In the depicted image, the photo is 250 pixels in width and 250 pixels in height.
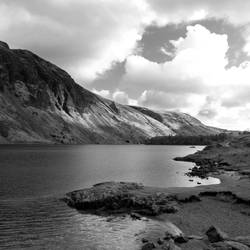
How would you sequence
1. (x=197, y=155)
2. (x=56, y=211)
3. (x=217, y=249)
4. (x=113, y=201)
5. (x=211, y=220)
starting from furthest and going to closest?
(x=197, y=155)
(x=113, y=201)
(x=56, y=211)
(x=211, y=220)
(x=217, y=249)

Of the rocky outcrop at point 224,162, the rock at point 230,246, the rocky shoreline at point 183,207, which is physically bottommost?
the rocky shoreline at point 183,207

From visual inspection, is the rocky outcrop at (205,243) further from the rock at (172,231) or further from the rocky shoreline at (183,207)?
the rock at (172,231)

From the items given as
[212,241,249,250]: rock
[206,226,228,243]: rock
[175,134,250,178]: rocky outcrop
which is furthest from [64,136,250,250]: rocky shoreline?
[175,134,250,178]: rocky outcrop

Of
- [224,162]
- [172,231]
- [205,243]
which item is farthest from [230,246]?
[224,162]

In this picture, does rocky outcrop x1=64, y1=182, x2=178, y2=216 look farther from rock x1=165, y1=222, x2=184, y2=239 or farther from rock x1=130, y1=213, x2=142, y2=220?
rock x1=165, y1=222, x2=184, y2=239

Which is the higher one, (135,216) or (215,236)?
(215,236)

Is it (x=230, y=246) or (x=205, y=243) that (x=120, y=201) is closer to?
(x=205, y=243)

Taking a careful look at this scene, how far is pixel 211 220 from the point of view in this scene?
133ft

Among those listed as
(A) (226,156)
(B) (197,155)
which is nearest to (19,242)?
(A) (226,156)

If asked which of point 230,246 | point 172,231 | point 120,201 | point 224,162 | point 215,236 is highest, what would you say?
point 224,162

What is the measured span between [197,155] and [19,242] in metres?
136

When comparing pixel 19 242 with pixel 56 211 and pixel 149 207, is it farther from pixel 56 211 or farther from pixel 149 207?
pixel 149 207

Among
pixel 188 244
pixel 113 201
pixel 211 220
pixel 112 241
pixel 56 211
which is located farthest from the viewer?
pixel 113 201

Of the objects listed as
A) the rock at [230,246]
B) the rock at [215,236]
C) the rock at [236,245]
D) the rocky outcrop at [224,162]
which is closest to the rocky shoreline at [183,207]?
the rock at [215,236]
